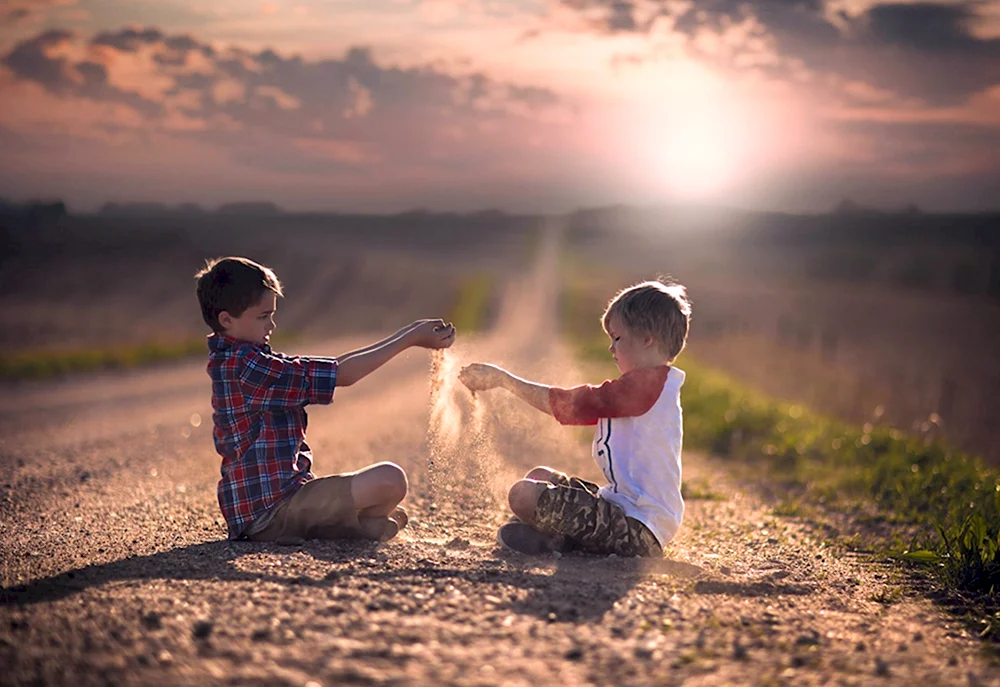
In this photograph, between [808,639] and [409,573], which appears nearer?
[808,639]

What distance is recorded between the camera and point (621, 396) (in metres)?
4.70

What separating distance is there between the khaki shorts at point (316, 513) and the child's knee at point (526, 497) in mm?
833

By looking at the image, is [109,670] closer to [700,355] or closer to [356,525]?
[356,525]

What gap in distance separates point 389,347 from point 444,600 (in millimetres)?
1612

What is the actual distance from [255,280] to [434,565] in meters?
1.70

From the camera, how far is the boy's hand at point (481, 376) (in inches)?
202

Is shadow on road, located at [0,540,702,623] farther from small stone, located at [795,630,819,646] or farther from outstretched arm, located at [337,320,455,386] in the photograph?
outstretched arm, located at [337,320,455,386]

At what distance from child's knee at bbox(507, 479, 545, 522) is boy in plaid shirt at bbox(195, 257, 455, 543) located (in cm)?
62

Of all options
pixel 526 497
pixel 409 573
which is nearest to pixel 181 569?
pixel 409 573

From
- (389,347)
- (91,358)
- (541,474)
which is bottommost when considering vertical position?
(91,358)

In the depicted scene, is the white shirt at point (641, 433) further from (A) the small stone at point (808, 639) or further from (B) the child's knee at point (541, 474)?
(A) the small stone at point (808, 639)

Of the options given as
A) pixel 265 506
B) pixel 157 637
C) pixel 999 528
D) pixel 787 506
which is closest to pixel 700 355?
pixel 787 506

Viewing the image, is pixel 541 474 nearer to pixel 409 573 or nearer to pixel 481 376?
pixel 481 376

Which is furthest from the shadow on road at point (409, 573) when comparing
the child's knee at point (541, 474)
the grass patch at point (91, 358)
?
the grass patch at point (91, 358)
